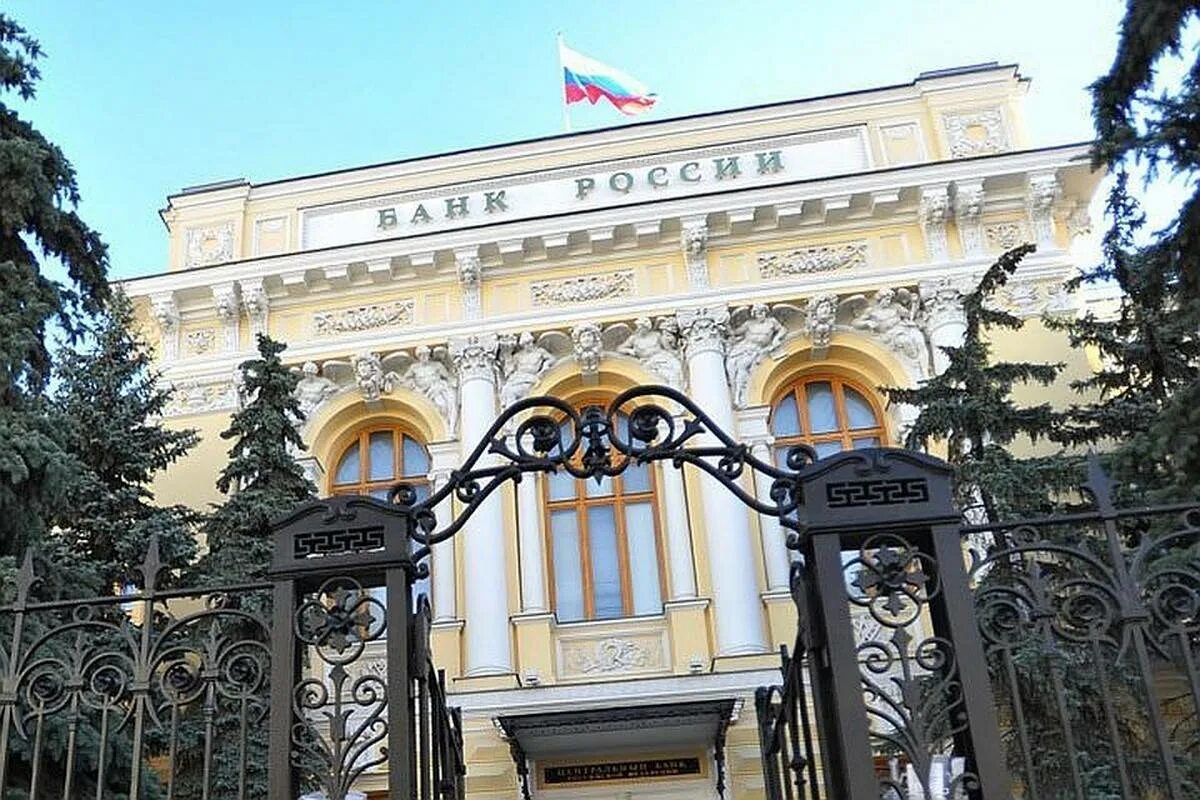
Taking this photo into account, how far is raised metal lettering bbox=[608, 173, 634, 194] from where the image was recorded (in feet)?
59.0

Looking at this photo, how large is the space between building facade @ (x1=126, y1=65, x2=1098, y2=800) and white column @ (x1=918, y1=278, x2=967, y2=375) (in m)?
0.04

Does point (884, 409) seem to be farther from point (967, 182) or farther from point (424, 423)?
point (424, 423)

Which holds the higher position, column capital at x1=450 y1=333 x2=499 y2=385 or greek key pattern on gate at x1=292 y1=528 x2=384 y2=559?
column capital at x1=450 y1=333 x2=499 y2=385

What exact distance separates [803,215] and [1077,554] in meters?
Answer: 12.5

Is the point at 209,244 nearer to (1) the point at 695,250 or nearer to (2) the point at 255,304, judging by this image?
(2) the point at 255,304

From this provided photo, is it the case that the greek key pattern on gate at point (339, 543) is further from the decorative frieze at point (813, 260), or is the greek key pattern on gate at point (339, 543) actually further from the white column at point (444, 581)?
the decorative frieze at point (813, 260)

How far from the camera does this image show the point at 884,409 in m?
16.8

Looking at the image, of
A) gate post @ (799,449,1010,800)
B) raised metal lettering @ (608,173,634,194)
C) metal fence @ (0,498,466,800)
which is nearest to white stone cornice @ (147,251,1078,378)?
raised metal lettering @ (608,173,634,194)

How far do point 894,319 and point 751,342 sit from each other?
1861 millimetres

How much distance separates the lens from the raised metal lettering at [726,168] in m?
17.8

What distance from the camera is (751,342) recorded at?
55.7 ft

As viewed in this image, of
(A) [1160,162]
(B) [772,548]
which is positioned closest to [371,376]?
(B) [772,548]

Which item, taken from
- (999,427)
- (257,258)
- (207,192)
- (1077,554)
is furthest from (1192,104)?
(207,192)

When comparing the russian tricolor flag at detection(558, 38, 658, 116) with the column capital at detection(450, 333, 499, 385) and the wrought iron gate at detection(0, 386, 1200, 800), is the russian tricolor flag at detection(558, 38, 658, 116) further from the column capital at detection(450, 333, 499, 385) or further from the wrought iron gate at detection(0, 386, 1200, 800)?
the wrought iron gate at detection(0, 386, 1200, 800)
